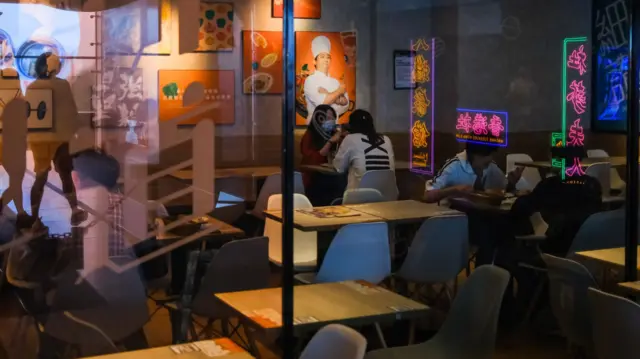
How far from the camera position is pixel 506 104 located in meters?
5.38

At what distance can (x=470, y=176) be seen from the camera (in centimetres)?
521

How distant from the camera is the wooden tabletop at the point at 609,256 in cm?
438

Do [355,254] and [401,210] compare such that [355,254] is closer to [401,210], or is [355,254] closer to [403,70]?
[401,210]

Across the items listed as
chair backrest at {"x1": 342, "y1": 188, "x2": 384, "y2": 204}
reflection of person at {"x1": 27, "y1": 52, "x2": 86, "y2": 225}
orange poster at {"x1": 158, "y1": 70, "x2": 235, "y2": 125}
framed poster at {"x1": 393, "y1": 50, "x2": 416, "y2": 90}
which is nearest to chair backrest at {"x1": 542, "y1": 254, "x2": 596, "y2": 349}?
chair backrest at {"x1": 342, "y1": 188, "x2": 384, "y2": 204}

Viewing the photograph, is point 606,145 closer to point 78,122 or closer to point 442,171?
point 442,171

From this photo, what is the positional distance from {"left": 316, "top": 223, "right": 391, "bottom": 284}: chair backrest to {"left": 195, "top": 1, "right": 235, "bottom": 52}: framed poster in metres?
1.26

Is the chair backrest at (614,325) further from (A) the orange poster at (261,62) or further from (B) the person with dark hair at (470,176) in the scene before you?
(A) the orange poster at (261,62)

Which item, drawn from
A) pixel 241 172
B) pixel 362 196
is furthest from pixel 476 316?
pixel 241 172

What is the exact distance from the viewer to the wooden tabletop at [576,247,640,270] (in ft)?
14.4

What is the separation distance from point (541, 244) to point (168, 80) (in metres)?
A: 2.68

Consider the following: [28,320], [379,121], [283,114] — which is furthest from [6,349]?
[379,121]

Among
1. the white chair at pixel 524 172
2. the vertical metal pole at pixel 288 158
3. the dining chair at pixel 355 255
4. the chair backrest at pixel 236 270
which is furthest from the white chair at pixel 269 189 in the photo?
the white chair at pixel 524 172

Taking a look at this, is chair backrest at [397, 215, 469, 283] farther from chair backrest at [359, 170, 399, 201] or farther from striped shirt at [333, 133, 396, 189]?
striped shirt at [333, 133, 396, 189]

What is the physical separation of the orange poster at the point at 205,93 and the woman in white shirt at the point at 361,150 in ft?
2.27
